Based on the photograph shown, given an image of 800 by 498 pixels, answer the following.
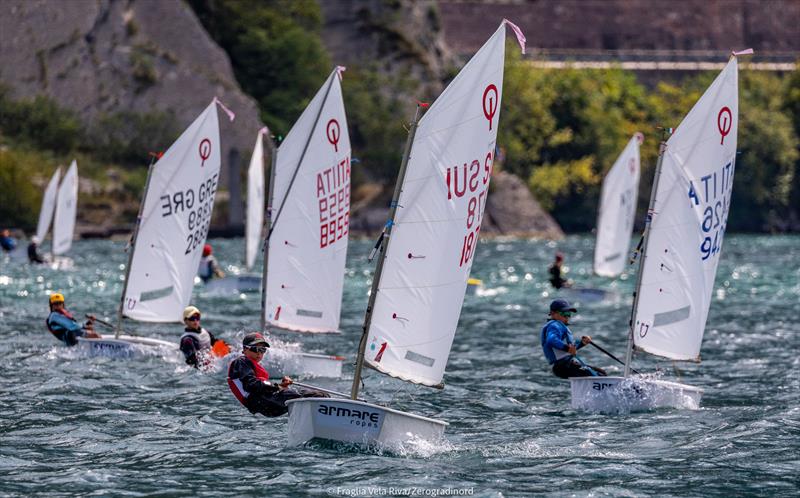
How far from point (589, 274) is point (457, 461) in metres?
43.6

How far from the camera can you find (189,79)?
103 m

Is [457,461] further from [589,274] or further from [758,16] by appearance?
[758,16]

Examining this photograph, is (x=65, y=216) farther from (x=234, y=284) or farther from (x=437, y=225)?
(x=437, y=225)

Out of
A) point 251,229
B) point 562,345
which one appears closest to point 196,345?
point 562,345

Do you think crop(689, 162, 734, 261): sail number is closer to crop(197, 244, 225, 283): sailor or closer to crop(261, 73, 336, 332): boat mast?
crop(261, 73, 336, 332): boat mast

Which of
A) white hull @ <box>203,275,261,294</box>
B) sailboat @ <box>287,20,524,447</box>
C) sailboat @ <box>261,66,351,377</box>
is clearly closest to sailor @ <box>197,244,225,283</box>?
white hull @ <box>203,275,261,294</box>

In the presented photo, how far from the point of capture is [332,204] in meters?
29.3

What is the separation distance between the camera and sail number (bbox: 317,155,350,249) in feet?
95.5

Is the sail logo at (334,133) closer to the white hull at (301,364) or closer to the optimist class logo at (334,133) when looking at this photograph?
the optimist class logo at (334,133)

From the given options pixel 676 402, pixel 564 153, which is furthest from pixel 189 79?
pixel 676 402

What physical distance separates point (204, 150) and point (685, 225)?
37.8 feet

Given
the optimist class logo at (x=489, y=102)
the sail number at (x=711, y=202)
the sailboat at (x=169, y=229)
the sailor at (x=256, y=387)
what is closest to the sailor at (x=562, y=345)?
the sail number at (x=711, y=202)

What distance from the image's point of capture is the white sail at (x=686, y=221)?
2528cm

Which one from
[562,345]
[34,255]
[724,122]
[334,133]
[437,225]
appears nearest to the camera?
[437,225]
